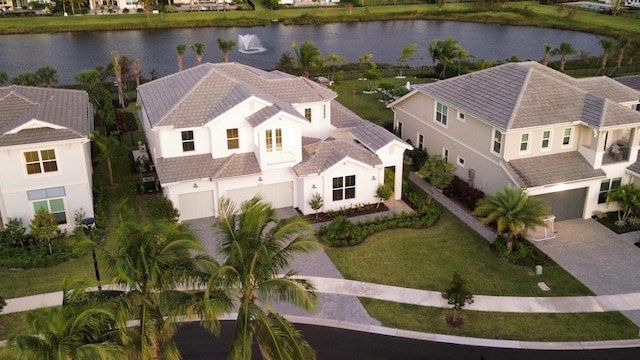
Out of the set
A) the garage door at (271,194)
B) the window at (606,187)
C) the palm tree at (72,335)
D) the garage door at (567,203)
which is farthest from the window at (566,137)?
the palm tree at (72,335)

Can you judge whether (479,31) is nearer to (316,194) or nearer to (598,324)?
(316,194)

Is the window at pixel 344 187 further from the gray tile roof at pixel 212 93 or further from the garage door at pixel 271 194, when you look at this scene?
the gray tile roof at pixel 212 93

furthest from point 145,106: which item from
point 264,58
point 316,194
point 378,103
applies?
point 264,58

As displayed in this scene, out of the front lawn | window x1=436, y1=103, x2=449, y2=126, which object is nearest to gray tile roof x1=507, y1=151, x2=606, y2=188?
the front lawn

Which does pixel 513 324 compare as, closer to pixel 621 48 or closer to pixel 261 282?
pixel 261 282

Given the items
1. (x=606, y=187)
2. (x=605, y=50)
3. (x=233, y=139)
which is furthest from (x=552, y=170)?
(x=605, y=50)

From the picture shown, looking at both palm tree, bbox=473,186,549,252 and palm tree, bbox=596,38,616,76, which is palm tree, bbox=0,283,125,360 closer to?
palm tree, bbox=473,186,549,252
